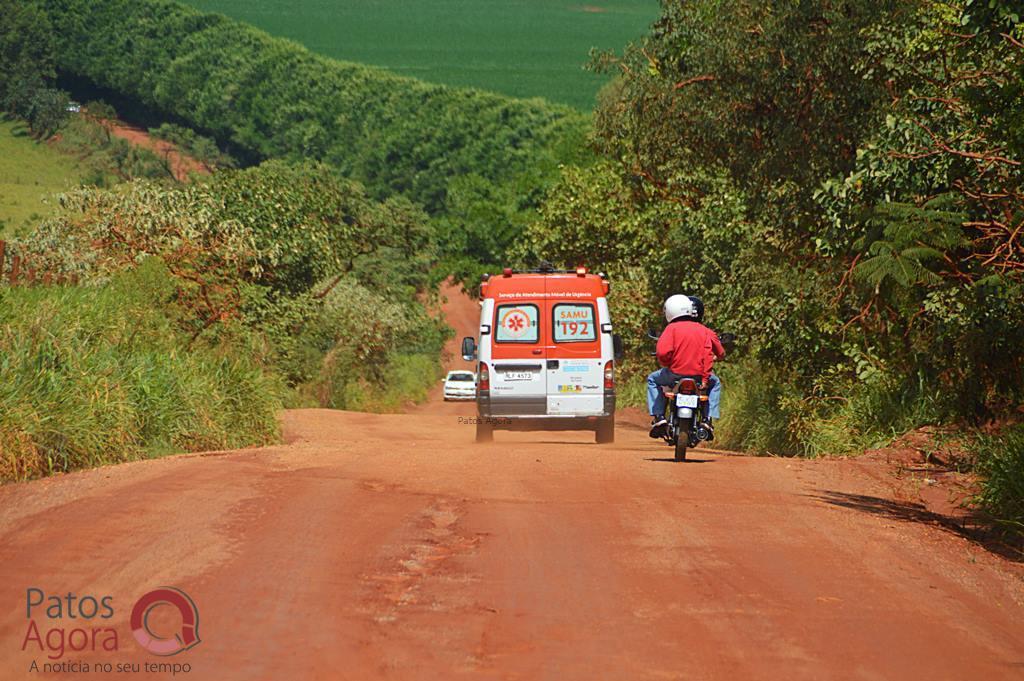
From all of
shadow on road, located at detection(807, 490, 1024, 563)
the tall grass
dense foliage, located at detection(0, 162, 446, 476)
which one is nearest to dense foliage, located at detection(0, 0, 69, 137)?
dense foliage, located at detection(0, 162, 446, 476)

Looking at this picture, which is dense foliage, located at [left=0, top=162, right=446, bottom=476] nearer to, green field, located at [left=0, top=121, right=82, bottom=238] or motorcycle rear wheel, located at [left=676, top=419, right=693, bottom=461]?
motorcycle rear wheel, located at [left=676, top=419, right=693, bottom=461]

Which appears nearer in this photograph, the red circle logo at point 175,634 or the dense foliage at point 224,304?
the red circle logo at point 175,634

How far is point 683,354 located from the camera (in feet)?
45.3

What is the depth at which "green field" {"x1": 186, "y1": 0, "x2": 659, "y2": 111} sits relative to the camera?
111m

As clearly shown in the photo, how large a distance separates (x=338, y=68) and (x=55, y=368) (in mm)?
96277

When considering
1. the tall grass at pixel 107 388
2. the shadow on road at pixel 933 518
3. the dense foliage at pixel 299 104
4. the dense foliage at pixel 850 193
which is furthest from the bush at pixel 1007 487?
the dense foliage at pixel 299 104

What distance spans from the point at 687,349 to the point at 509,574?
6.84m

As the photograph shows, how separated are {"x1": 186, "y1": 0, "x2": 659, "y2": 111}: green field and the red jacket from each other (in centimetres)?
9084

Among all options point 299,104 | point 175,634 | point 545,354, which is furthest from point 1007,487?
point 299,104

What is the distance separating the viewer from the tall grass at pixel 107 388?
465 inches

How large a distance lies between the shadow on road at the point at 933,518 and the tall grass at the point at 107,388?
6651 mm

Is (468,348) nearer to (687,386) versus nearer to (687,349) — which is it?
(687,349)

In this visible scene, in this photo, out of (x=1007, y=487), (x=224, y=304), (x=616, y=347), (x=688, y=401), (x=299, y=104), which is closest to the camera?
(x=1007, y=487)

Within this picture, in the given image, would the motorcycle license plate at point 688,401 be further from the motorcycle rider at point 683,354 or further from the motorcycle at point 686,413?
the motorcycle rider at point 683,354
